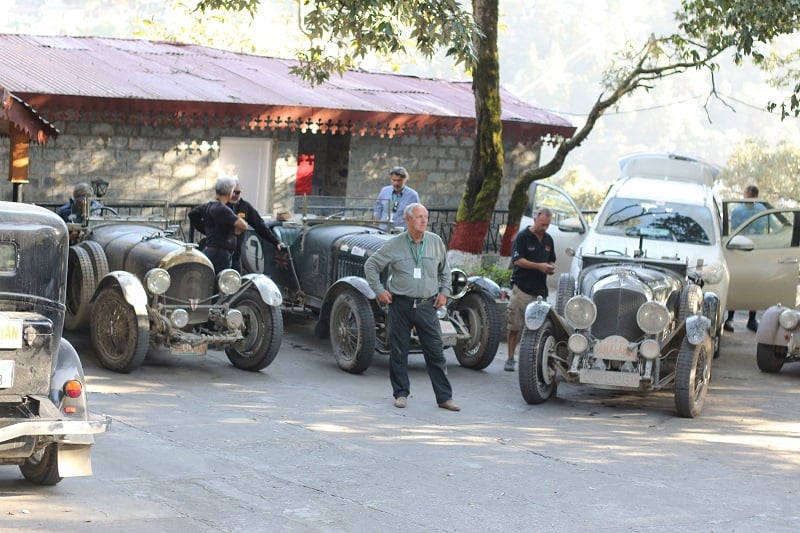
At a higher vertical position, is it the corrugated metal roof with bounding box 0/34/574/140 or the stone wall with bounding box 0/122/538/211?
the corrugated metal roof with bounding box 0/34/574/140

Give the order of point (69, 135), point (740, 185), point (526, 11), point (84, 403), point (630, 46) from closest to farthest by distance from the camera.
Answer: point (84, 403), point (69, 135), point (630, 46), point (740, 185), point (526, 11)

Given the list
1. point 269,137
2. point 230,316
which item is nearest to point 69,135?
point 269,137

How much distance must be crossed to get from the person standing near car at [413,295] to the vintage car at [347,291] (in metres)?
1.38

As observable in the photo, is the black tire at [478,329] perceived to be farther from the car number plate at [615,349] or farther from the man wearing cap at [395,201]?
the man wearing cap at [395,201]

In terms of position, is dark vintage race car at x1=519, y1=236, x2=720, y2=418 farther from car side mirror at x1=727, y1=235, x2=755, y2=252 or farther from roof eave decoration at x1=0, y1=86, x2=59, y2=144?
roof eave decoration at x1=0, y1=86, x2=59, y2=144

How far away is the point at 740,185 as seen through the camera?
141 feet

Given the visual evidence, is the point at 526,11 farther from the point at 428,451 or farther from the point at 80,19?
the point at 428,451

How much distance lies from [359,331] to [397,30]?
5.04m

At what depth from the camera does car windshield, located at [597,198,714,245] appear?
1459 cm

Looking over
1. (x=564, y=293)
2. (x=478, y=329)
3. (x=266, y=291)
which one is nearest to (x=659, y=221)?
(x=564, y=293)

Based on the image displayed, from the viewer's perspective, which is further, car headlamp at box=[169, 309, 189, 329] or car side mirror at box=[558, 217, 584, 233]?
car side mirror at box=[558, 217, 584, 233]

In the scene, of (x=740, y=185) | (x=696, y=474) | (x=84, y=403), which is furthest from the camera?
(x=740, y=185)

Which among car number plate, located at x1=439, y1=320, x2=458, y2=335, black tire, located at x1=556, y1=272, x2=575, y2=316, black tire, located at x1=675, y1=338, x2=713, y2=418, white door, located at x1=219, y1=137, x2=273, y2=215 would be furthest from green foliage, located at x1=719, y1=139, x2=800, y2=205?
black tire, located at x1=675, y1=338, x2=713, y2=418

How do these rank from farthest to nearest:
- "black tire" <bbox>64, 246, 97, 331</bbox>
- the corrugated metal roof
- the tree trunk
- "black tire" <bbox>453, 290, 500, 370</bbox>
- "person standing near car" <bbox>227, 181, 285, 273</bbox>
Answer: the corrugated metal roof < the tree trunk < "person standing near car" <bbox>227, 181, 285, 273</bbox> < "black tire" <bbox>453, 290, 500, 370</bbox> < "black tire" <bbox>64, 246, 97, 331</bbox>
